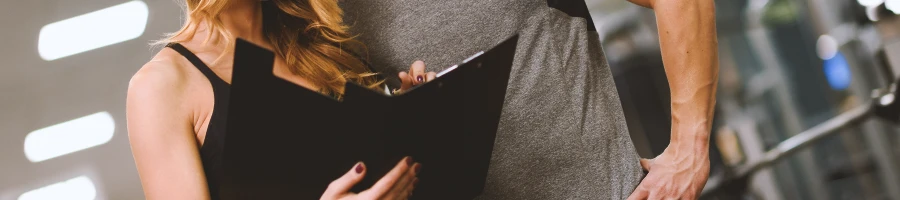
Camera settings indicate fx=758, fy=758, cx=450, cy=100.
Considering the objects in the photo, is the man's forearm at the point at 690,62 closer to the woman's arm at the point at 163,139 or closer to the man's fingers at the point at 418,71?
the man's fingers at the point at 418,71

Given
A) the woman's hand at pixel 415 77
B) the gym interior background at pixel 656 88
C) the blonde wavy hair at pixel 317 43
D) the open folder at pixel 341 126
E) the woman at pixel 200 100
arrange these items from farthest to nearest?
the gym interior background at pixel 656 88, the blonde wavy hair at pixel 317 43, the woman's hand at pixel 415 77, the woman at pixel 200 100, the open folder at pixel 341 126

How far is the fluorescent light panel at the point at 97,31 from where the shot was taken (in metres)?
2.89

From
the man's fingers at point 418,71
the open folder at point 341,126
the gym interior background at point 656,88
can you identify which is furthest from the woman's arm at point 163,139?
the gym interior background at point 656,88

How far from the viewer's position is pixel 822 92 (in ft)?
12.0

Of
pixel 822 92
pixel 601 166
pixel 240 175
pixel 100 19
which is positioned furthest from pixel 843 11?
pixel 240 175

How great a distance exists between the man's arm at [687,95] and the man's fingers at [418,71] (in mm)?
348

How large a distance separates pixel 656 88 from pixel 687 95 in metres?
2.53

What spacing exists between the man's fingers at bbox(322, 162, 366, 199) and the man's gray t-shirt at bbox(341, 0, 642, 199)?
354mm

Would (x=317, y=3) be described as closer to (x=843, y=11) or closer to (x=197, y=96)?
(x=197, y=96)

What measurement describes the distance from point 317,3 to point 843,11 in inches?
120

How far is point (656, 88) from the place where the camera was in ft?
11.6

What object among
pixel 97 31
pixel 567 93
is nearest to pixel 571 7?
pixel 567 93

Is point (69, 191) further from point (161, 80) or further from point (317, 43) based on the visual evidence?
point (161, 80)

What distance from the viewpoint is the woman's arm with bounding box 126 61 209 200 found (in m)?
0.98
